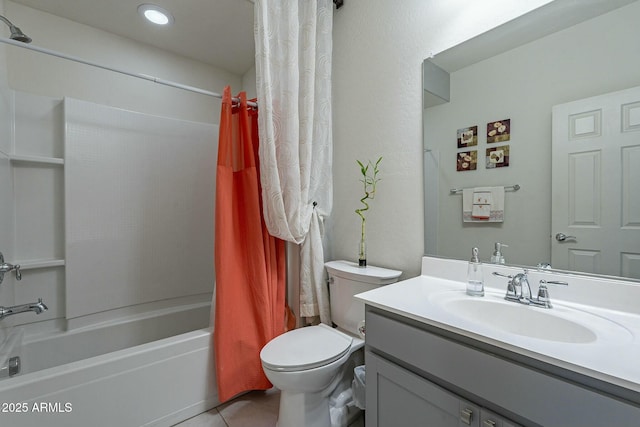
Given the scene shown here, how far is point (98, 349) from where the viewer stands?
179cm

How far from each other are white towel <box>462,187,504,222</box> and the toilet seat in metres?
0.86

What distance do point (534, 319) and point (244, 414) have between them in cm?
150

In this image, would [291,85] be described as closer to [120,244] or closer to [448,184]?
[448,184]

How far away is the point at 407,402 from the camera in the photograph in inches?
34.7

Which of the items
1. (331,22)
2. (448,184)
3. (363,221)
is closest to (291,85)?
(331,22)

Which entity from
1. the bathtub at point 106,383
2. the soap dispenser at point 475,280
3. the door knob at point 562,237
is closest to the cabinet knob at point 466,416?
the soap dispenser at point 475,280

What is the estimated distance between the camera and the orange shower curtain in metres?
1.46

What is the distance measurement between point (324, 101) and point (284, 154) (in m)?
0.51

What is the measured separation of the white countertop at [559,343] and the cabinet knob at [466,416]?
0.67 feet

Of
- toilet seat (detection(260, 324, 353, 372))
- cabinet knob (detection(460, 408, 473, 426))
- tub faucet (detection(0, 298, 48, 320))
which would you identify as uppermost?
tub faucet (detection(0, 298, 48, 320))

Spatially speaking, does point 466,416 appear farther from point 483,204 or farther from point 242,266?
point 242,266

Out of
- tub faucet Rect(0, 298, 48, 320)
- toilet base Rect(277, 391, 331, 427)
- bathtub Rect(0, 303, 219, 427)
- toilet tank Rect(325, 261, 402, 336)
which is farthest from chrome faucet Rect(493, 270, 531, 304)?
tub faucet Rect(0, 298, 48, 320)

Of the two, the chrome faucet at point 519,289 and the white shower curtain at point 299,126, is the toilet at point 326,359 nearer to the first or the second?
the white shower curtain at point 299,126

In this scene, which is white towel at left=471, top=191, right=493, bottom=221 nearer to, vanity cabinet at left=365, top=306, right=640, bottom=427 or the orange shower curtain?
vanity cabinet at left=365, top=306, right=640, bottom=427
